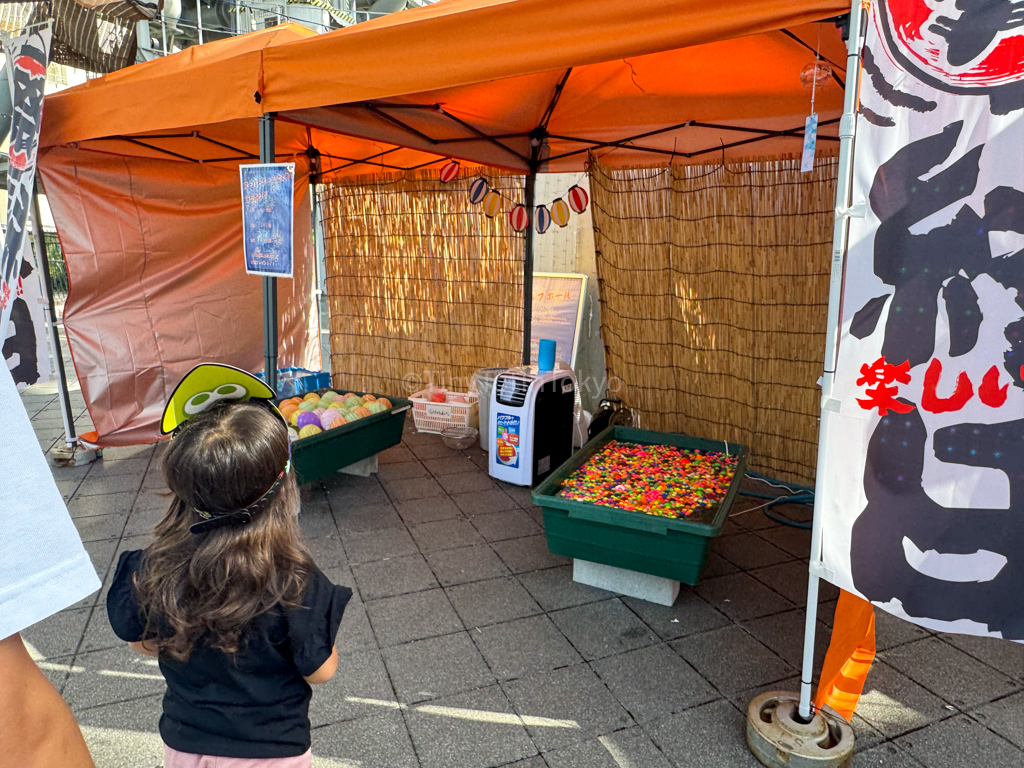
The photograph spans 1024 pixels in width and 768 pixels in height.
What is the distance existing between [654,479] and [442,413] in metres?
2.29

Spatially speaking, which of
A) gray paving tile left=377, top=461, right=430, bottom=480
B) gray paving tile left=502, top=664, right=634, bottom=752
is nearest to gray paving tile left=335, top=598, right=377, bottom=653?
gray paving tile left=502, top=664, right=634, bottom=752

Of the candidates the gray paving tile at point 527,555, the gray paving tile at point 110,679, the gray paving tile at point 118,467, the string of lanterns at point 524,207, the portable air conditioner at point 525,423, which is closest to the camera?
the gray paving tile at point 110,679

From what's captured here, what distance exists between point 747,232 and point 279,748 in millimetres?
3981

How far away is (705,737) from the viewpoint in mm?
2082

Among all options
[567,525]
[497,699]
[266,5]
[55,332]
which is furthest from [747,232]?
[266,5]

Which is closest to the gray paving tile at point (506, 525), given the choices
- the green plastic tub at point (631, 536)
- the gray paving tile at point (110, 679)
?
the green plastic tub at point (631, 536)

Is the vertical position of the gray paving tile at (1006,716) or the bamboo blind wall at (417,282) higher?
the bamboo blind wall at (417,282)

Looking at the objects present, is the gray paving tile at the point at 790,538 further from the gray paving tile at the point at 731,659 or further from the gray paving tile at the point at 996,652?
the gray paving tile at the point at 731,659

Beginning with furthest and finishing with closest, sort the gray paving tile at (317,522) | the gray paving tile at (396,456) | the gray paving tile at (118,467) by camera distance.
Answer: the gray paving tile at (396,456), the gray paving tile at (118,467), the gray paving tile at (317,522)

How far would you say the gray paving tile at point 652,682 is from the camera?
7.30 ft

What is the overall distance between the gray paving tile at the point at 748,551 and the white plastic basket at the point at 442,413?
2.28 meters

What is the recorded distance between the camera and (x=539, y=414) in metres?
4.25

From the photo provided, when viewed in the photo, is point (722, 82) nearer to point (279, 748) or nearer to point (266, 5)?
point (279, 748)

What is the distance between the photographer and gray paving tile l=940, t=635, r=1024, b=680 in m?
2.46
